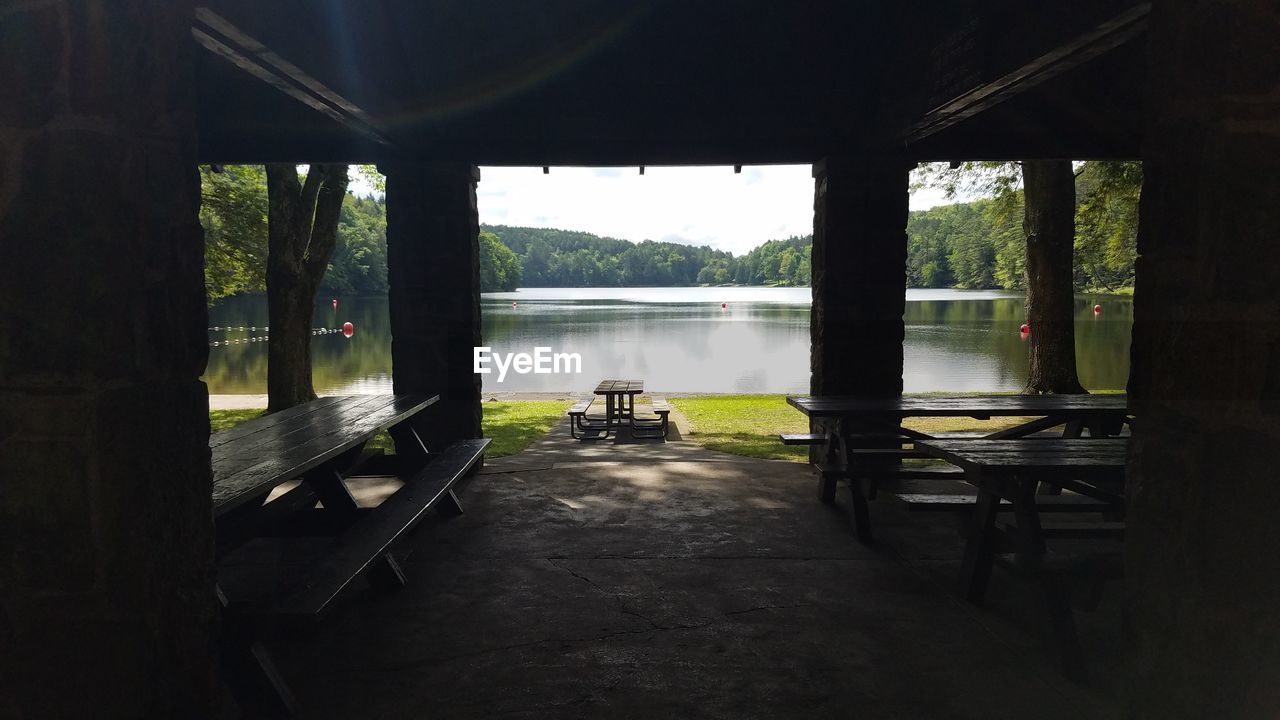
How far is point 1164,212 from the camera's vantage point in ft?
5.80

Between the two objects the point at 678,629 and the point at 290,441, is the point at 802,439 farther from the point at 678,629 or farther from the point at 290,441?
the point at 290,441

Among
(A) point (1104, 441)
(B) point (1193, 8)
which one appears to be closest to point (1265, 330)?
(B) point (1193, 8)

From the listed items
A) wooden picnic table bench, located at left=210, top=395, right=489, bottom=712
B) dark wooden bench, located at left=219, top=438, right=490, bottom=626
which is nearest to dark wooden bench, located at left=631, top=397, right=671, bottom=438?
wooden picnic table bench, located at left=210, top=395, right=489, bottom=712

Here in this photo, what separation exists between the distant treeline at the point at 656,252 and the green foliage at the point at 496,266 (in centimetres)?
29

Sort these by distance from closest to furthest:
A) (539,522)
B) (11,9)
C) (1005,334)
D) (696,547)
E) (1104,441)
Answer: (11,9) < (1104,441) < (696,547) < (539,522) < (1005,334)

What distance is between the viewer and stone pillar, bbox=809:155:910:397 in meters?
5.63

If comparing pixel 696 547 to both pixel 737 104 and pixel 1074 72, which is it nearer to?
pixel 737 104

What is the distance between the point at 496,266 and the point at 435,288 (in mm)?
87100

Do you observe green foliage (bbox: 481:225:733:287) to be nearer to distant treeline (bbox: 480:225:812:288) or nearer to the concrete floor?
distant treeline (bbox: 480:225:812:288)

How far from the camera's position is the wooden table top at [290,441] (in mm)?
2600

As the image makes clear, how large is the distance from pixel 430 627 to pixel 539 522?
1.53 m

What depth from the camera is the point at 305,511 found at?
12.3ft

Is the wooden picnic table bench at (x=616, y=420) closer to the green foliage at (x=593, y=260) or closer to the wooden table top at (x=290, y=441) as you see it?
the wooden table top at (x=290, y=441)

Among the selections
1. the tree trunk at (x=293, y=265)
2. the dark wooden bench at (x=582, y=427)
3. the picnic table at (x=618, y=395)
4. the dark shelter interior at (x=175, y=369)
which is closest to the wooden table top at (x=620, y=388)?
the picnic table at (x=618, y=395)
